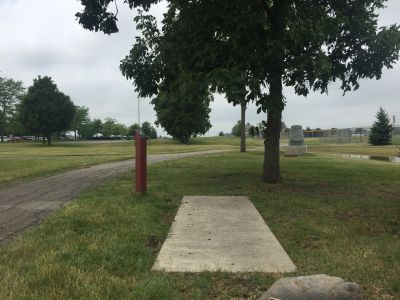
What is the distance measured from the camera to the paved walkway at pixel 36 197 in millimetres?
8172

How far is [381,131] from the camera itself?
188 ft

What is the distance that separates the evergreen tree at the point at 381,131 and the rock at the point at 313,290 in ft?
185

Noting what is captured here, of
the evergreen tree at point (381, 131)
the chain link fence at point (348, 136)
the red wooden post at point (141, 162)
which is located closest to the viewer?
the red wooden post at point (141, 162)

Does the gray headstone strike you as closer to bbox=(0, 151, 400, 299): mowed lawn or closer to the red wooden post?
bbox=(0, 151, 400, 299): mowed lawn

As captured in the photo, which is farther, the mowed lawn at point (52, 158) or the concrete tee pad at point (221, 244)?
the mowed lawn at point (52, 158)

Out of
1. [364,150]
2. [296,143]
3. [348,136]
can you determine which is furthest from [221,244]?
[348,136]

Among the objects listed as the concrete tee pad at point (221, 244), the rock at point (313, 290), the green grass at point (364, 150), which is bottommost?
the green grass at point (364, 150)

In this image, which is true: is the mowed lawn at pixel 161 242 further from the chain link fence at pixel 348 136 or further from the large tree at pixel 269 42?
the chain link fence at pixel 348 136

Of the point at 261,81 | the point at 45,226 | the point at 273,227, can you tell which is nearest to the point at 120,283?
the point at 45,226

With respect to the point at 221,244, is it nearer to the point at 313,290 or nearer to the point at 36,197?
the point at 313,290

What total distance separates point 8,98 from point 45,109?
28435mm

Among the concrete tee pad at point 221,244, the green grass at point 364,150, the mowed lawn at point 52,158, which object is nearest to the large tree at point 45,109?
the mowed lawn at point 52,158

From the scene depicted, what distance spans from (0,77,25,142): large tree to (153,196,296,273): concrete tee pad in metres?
92.1

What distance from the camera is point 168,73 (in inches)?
618
